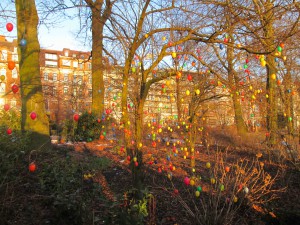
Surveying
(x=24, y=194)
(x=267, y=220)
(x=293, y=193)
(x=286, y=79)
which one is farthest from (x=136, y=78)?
(x=286, y=79)

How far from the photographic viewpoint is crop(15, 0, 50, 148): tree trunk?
687 centimetres

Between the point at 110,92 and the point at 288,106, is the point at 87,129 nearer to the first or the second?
the point at 110,92

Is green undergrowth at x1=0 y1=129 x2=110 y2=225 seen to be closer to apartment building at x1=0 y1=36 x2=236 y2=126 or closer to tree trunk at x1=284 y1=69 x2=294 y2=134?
apartment building at x1=0 y1=36 x2=236 y2=126

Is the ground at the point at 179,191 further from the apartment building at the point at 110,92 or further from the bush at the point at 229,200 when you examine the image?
the apartment building at the point at 110,92

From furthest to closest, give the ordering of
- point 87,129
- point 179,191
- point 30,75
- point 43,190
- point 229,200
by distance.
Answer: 1. point 87,129
2. point 30,75
3. point 179,191
4. point 43,190
5. point 229,200

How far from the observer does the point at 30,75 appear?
701 centimetres

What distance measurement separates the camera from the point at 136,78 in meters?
6.20

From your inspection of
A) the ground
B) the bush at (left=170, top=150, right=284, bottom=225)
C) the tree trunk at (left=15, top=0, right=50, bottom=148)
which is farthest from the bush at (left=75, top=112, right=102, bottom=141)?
the bush at (left=170, top=150, right=284, bottom=225)

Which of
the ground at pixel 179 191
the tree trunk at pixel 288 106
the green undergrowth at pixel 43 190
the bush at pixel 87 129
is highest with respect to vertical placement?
the tree trunk at pixel 288 106

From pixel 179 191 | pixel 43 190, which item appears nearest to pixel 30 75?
pixel 43 190

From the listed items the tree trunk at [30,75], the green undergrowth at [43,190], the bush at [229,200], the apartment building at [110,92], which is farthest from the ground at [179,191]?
the tree trunk at [30,75]

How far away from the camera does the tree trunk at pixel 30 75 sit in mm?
→ 6867

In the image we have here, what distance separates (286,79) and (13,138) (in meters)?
8.59

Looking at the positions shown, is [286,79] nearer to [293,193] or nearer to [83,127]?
[293,193]
